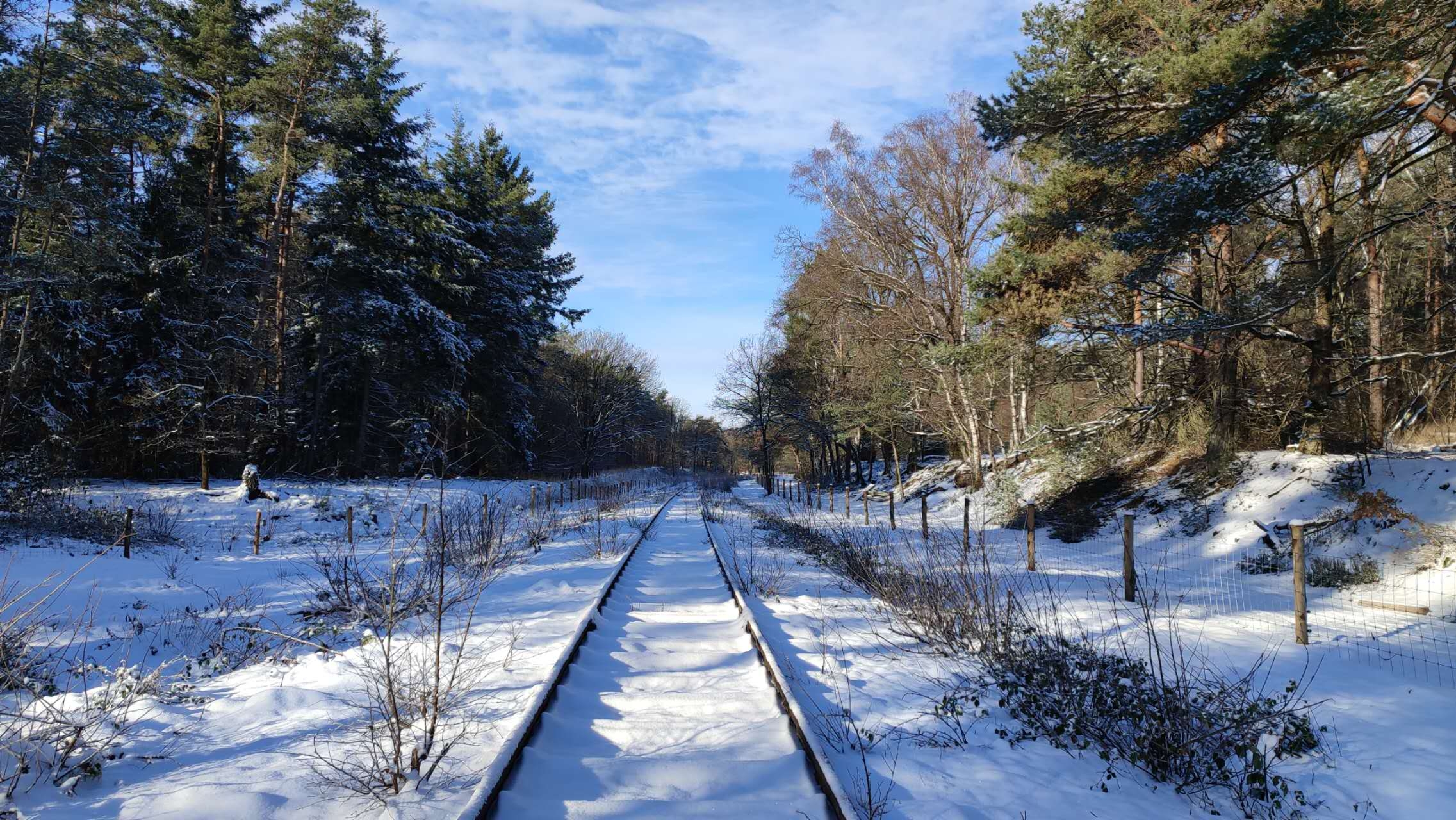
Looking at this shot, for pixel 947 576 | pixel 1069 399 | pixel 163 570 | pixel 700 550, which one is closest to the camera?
pixel 947 576

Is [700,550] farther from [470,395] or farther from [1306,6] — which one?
[470,395]

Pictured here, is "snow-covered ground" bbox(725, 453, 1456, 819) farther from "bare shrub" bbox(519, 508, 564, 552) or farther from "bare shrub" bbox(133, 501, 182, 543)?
"bare shrub" bbox(133, 501, 182, 543)

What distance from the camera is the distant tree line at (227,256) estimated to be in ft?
49.6

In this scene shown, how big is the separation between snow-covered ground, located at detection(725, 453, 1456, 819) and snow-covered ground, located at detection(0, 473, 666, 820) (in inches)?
85.7

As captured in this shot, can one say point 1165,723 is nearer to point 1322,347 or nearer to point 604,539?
point 1322,347

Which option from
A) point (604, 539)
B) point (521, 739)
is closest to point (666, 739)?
point (521, 739)

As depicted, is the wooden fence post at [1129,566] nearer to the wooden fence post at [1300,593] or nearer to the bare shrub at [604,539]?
the wooden fence post at [1300,593]

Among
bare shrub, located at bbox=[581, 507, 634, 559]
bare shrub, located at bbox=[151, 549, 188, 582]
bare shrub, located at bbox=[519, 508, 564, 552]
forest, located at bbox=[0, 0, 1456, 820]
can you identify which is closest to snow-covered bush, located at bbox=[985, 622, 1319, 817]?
forest, located at bbox=[0, 0, 1456, 820]

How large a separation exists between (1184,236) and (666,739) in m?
10.4

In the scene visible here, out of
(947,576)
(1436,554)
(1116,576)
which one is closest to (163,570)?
(947,576)

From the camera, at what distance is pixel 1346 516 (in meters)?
10.2

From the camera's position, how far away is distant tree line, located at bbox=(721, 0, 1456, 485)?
8617mm

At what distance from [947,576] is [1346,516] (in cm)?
811

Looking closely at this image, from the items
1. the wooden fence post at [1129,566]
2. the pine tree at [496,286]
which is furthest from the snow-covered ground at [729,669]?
the pine tree at [496,286]
